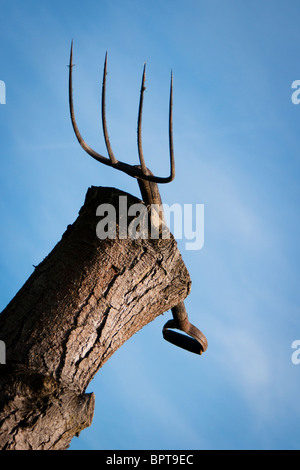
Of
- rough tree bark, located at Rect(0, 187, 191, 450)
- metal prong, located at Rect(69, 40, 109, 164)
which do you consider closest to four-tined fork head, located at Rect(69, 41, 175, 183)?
metal prong, located at Rect(69, 40, 109, 164)

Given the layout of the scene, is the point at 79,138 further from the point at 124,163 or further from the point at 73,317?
the point at 73,317

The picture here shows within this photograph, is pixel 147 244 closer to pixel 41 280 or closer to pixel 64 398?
pixel 41 280

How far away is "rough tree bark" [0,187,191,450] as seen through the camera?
2.25m

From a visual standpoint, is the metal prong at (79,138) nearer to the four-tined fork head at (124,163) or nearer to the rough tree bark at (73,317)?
the four-tined fork head at (124,163)

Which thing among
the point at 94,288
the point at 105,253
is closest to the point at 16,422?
the point at 94,288

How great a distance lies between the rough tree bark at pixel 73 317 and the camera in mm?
2246

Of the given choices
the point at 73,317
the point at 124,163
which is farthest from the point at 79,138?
the point at 73,317

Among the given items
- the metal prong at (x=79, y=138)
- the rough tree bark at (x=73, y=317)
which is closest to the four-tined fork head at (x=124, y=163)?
the metal prong at (x=79, y=138)

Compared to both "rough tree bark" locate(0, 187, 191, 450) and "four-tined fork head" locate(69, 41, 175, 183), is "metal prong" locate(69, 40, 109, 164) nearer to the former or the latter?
"four-tined fork head" locate(69, 41, 175, 183)

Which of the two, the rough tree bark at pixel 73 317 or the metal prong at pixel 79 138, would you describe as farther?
the metal prong at pixel 79 138

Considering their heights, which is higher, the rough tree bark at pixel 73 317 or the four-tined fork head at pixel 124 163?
the four-tined fork head at pixel 124 163

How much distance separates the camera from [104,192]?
2756 mm

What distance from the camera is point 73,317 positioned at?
2486mm
